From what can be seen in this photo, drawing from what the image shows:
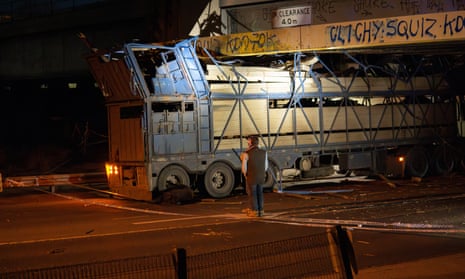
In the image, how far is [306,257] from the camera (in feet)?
23.7

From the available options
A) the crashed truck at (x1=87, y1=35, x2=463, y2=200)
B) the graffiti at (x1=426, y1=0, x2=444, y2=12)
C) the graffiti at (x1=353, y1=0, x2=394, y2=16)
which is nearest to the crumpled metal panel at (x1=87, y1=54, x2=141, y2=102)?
the crashed truck at (x1=87, y1=35, x2=463, y2=200)

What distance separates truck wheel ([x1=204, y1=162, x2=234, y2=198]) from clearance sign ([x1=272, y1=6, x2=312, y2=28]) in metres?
6.76

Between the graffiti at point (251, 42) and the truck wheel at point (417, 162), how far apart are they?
7.49 metres

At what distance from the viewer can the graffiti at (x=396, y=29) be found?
15695 mm

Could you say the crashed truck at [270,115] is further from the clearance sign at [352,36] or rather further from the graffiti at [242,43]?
the clearance sign at [352,36]

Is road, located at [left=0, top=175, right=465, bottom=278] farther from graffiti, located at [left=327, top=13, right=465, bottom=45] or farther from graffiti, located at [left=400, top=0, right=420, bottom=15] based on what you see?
graffiti, located at [left=400, top=0, right=420, bottom=15]

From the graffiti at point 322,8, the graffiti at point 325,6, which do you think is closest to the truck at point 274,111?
the graffiti at point 322,8

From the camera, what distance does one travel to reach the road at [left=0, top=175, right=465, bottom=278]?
10336mm

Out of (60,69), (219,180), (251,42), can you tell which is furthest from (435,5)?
(60,69)

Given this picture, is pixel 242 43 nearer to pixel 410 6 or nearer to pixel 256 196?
pixel 256 196

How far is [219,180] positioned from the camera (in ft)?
63.7

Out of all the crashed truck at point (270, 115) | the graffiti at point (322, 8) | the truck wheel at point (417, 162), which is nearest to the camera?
the crashed truck at point (270, 115)

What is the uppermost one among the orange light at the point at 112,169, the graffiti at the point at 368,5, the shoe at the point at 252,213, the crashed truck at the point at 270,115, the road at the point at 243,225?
the graffiti at the point at 368,5

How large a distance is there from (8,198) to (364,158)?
11.2m
